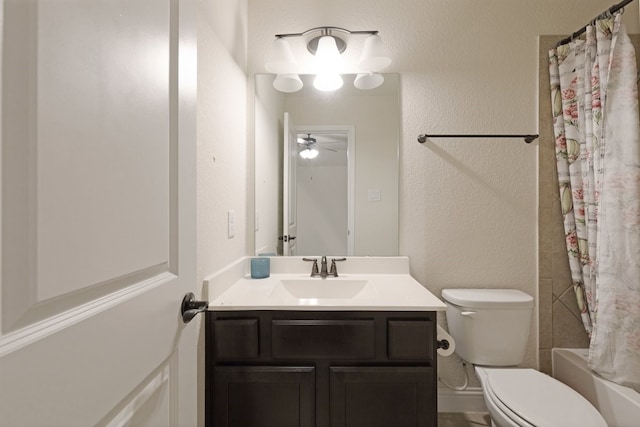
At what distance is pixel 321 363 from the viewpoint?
43.7 inches

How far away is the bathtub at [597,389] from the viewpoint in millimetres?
1216

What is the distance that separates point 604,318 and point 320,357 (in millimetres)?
1257

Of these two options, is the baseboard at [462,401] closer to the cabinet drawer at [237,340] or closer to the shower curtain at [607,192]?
the shower curtain at [607,192]

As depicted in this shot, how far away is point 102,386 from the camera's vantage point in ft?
1.49

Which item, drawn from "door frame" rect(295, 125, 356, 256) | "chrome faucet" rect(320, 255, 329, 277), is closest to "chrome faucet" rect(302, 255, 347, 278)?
"chrome faucet" rect(320, 255, 329, 277)

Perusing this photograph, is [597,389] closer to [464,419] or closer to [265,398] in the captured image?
[464,419]

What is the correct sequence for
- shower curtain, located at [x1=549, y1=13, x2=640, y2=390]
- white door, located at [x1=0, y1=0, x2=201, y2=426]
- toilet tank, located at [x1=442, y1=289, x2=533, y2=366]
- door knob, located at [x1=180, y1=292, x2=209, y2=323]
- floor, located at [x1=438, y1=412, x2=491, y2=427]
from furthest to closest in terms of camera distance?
1. floor, located at [x1=438, y1=412, x2=491, y2=427]
2. toilet tank, located at [x1=442, y1=289, x2=533, y2=366]
3. shower curtain, located at [x1=549, y1=13, x2=640, y2=390]
4. door knob, located at [x1=180, y1=292, x2=209, y2=323]
5. white door, located at [x1=0, y1=0, x2=201, y2=426]

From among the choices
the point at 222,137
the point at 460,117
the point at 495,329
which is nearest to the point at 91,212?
the point at 222,137

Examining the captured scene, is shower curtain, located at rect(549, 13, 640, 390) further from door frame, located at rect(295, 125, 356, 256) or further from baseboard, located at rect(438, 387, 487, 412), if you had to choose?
door frame, located at rect(295, 125, 356, 256)

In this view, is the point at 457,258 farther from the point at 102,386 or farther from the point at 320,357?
the point at 102,386

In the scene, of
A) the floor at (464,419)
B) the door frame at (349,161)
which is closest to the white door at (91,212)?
→ the door frame at (349,161)

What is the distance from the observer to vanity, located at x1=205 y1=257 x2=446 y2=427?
A: 1089mm

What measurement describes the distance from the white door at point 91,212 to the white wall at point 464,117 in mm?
1283

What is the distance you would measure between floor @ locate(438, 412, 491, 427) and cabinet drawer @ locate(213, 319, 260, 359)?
1156 millimetres
